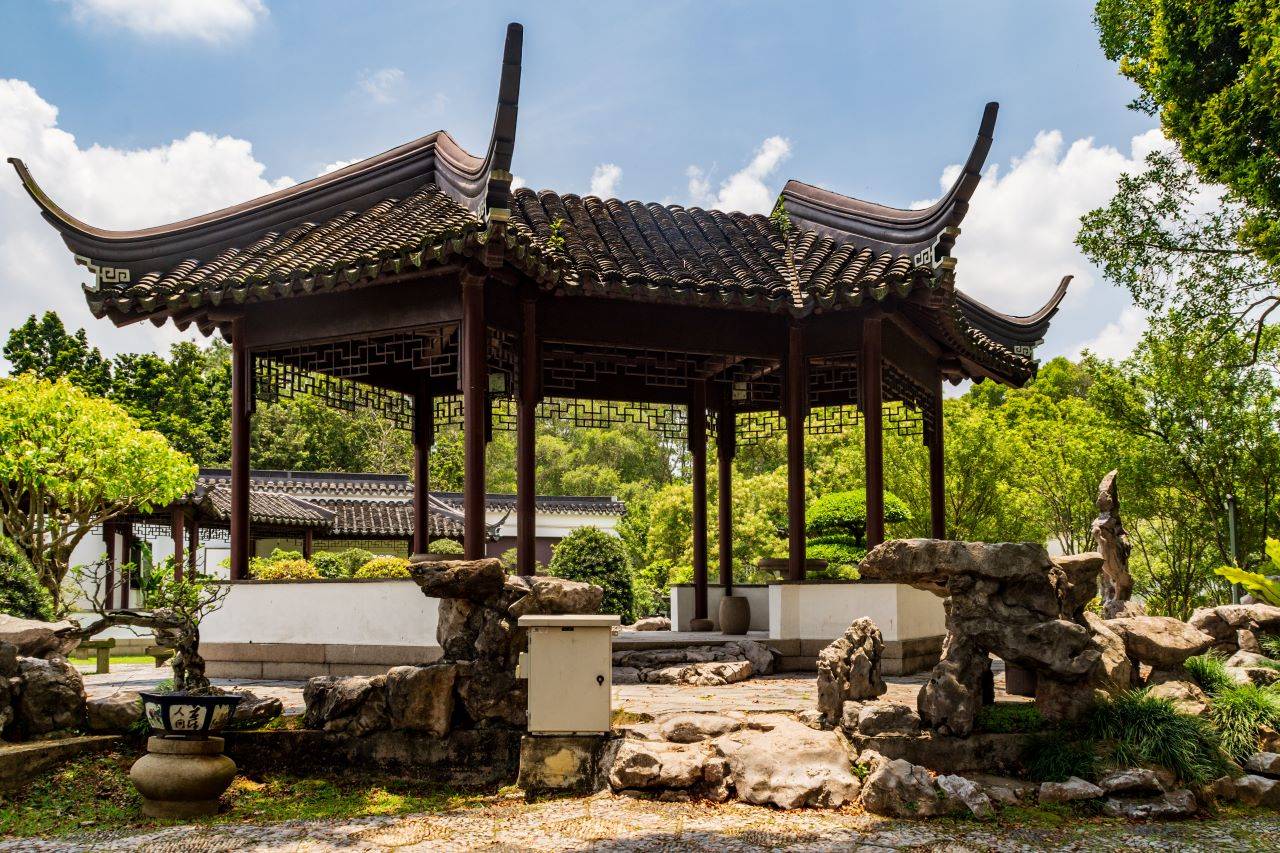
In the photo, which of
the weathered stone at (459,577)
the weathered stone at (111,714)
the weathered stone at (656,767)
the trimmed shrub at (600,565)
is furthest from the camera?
the trimmed shrub at (600,565)

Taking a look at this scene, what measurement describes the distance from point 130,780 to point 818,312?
7478mm

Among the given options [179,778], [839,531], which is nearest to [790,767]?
[179,778]

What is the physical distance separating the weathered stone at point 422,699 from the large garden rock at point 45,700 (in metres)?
2.39

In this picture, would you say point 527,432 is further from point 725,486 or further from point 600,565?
point 600,565

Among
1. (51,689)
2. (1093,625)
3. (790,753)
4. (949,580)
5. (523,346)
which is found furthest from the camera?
(523,346)

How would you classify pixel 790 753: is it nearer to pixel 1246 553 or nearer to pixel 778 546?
pixel 1246 553

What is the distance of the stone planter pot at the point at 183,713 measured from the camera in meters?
7.29

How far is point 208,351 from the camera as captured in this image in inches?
1892

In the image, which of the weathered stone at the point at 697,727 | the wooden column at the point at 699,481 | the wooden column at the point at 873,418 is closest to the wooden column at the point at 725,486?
the wooden column at the point at 699,481

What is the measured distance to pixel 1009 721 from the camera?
751cm

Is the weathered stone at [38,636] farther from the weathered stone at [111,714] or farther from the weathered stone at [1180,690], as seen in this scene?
the weathered stone at [1180,690]

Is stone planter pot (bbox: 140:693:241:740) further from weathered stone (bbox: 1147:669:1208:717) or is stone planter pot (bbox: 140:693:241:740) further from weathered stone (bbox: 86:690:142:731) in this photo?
weathered stone (bbox: 1147:669:1208:717)

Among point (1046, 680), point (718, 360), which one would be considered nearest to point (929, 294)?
point (718, 360)

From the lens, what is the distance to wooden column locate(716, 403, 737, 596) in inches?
580
